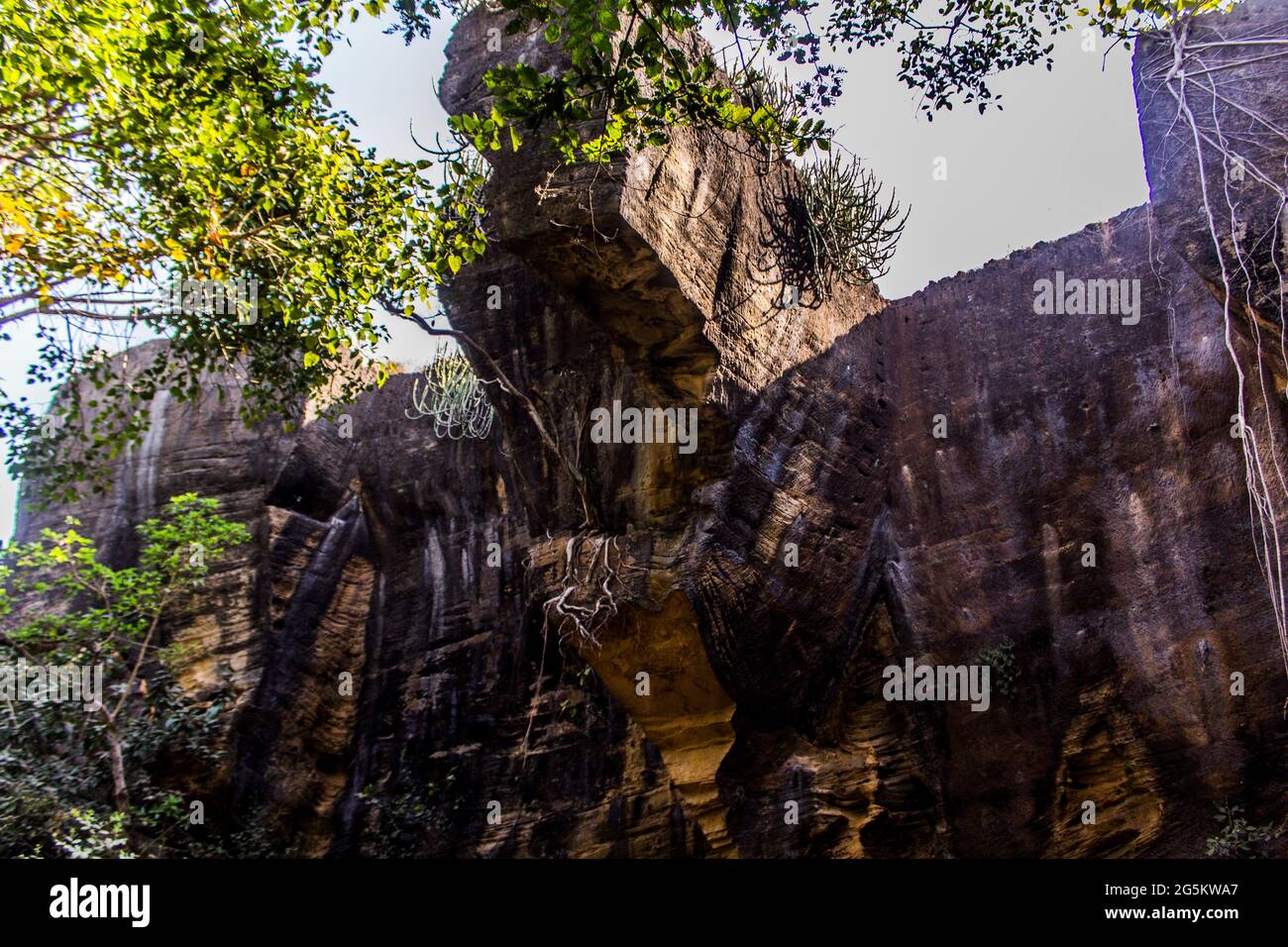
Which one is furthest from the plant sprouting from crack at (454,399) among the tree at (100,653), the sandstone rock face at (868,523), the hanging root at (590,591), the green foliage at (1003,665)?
the green foliage at (1003,665)

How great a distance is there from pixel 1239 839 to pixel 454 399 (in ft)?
30.4

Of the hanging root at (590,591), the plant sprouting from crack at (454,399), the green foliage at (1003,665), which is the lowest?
the green foliage at (1003,665)

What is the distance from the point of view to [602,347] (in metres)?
9.76

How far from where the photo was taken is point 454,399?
13.5m

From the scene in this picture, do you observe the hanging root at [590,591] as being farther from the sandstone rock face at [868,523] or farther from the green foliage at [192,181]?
the green foliage at [192,181]

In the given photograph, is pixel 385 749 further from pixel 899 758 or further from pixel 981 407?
pixel 981 407

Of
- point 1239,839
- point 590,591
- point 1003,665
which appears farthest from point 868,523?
point 1239,839

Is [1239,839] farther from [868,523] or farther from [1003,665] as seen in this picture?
[868,523]

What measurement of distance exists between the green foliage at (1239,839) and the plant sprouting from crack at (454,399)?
8405 mm

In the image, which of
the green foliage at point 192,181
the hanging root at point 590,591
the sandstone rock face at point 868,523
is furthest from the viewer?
the hanging root at point 590,591

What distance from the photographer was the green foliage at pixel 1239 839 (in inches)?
310

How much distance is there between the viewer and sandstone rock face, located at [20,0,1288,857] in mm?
8562

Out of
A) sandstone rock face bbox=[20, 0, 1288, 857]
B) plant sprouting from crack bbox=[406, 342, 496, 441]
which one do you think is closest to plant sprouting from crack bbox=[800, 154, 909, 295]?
sandstone rock face bbox=[20, 0, 1288, 857]

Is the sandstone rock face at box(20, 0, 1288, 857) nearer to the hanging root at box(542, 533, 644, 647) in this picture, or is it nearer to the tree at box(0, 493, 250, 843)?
the hanging root at box(542, 533, 644, 647)
